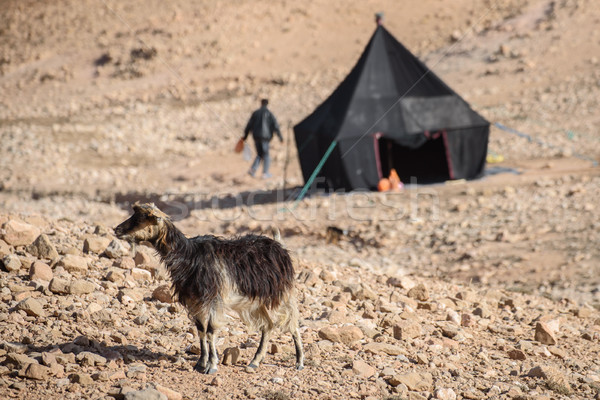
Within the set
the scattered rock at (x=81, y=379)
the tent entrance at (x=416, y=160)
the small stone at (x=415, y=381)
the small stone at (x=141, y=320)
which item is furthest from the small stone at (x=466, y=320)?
the tent entrance at (x=416, y=160)

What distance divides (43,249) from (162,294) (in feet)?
4.66

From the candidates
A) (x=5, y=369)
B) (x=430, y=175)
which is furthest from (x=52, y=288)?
(x=430, y=175)

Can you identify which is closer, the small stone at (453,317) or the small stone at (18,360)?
the small stone at (18,360)

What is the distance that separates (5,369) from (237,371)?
5.15ft

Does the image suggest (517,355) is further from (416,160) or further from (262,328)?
(416,160)

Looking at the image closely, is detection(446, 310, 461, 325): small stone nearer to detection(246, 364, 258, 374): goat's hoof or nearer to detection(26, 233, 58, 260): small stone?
detection(246, 364, 258, 374): goat's hoof

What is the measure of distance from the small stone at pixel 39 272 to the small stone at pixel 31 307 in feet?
2.21

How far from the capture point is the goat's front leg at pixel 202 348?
497cm

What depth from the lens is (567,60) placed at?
24266 mm

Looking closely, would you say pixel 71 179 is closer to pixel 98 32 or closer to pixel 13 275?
pixel 13 275

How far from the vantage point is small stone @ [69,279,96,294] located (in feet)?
19.9

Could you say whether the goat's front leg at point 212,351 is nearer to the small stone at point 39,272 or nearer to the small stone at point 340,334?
the small stone at point 340,334

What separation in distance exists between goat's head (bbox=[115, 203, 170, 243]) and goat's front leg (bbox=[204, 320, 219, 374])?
2.54 feet

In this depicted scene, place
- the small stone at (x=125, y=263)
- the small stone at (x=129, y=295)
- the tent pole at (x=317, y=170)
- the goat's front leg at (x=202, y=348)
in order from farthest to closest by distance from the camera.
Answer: the tent pole at (x=317, y=170), the small stone at (x=125, y=263), the small stone at (x=129, y=295), the goat's front leg at (x=202, y=348)
